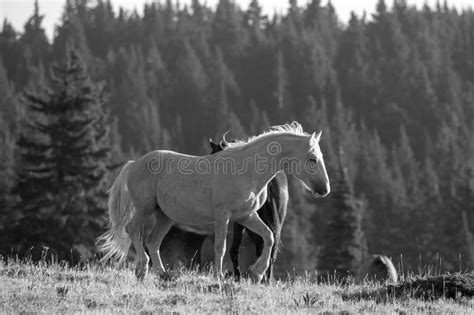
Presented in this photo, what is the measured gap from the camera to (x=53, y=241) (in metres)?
33.8

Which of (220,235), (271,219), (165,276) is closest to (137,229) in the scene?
(165,276)

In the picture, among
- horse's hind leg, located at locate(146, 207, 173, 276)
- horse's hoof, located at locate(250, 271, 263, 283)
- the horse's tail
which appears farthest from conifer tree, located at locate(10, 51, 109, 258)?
horse's hoof, located at locate(250, 271, 263, 283)

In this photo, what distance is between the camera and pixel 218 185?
34.9 ft

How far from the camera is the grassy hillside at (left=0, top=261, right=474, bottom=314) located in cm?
849

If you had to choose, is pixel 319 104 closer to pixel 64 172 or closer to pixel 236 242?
pixel 64 172

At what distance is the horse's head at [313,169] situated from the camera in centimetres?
1057

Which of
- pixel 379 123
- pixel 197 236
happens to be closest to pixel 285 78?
pixel 379 123

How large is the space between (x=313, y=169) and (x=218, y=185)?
1252 mm

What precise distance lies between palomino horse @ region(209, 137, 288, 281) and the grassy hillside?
1.64 meters

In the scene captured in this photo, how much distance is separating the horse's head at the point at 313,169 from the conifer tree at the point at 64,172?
2296 cm

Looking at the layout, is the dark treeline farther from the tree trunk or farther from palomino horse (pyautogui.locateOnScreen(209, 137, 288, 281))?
palomino horse (pyautogui.locateOnScreen(209, 137, 288, 281))

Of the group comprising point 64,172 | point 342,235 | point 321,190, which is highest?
point 64,172

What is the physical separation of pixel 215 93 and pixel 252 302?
142 metres

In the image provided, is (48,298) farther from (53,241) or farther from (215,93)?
(215,93)
